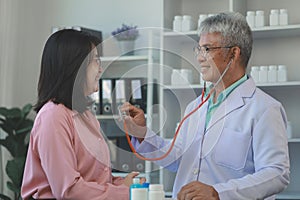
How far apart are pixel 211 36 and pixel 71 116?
0.65 metres

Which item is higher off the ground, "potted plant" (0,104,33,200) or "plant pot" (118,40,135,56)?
"plant pot" (118,40,135,56)

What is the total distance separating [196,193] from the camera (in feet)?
5.64

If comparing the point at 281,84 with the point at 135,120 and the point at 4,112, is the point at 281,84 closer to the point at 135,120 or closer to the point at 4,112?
the point at 135,120

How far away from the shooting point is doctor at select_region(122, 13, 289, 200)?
184 centimetres

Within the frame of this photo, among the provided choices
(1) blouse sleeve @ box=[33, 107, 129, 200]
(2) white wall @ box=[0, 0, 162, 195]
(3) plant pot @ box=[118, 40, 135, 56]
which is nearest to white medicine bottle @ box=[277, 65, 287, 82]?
(2) white wall @ box=[0, 0, 162, 195]

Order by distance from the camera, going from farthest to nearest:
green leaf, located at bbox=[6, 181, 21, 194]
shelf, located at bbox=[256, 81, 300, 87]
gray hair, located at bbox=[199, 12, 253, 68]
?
green leaf, located at bbox=[6, 181, 21, 194]
shelf, located at bbox=[256, 81, 300, 87]
gray hair, located at bbox=[199, 12, 253, 68]

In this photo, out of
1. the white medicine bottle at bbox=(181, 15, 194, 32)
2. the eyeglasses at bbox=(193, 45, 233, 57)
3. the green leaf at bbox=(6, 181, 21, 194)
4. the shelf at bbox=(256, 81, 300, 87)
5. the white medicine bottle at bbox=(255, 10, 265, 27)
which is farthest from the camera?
the green leaf at bbox=(6, 181, 21, 194)

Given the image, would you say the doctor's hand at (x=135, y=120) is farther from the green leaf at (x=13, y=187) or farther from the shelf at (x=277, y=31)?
the green leaf at (x=13, y=187)

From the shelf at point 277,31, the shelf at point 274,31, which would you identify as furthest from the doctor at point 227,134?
the shelf at point 277,31

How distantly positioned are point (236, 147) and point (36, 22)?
9.49ft

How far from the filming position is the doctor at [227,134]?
184 cm

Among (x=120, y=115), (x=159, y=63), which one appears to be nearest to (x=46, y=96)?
(x=120, y=115)

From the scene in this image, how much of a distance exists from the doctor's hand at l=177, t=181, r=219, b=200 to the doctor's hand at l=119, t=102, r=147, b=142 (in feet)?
0.70

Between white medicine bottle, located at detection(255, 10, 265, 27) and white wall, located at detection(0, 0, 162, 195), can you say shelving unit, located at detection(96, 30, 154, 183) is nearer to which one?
white medicine bottle, located at detection(255, 10, 265, 27)
